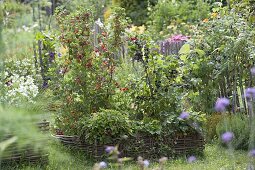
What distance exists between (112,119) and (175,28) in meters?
7.67

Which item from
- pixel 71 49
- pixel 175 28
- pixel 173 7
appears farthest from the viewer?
pixel 173 7

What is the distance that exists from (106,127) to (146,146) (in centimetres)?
51

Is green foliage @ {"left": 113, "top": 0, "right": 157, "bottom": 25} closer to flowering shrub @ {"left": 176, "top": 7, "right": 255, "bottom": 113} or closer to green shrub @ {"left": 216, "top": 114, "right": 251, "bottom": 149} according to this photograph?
flowering shrub @ {"left": 176, "top": 7, "right": 255, "bottom": 113}

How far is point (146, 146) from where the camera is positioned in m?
5.32

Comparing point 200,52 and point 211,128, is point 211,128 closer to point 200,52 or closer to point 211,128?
point 211,128

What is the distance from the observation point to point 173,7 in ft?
43.8

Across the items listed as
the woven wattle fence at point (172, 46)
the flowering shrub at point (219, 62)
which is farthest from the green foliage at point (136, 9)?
the flowering shrub at point (219, 62)

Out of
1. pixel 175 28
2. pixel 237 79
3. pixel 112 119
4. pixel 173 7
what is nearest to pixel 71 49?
pixel 112 119

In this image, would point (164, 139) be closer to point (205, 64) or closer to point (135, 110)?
point (135, 110)

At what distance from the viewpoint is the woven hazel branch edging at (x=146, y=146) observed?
5.24 metres

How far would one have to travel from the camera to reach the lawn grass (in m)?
4.86

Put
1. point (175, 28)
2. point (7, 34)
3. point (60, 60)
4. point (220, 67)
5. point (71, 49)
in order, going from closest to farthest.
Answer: point (7, 34) < point (71, 49) < point (60, 60) < point (220, 67) < point (175, 28)

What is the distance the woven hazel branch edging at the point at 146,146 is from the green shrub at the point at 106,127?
0.09 m

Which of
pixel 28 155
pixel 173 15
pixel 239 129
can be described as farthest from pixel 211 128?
pixel 173 15
